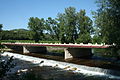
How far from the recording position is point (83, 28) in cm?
5828

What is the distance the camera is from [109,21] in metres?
17.4

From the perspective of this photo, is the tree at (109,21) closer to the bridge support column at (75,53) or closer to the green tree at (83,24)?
the bridge support column at (75,53)

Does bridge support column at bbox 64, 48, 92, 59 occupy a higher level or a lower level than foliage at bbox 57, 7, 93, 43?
lower

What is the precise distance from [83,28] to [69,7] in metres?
10.9

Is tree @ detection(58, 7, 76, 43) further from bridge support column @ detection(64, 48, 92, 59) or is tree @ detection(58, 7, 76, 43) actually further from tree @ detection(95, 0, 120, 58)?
tree @ detection(95, 0, 120, 58)

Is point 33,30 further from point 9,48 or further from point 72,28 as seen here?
point 72,28

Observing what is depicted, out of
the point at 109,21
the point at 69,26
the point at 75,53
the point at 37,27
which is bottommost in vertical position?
the point at 75,53

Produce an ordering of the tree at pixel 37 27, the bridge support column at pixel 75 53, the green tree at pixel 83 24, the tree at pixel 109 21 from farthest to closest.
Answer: the tree at pixel 37 27, the green tree at pixel 83 24, the bridge support column at pixel 75 53, the tree at pixel 109 21

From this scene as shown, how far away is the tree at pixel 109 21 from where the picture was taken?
16.3m

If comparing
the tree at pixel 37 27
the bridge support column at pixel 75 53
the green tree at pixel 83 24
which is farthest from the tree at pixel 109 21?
the tree at pixel 37 27

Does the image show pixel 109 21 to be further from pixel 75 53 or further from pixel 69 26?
pixel 69 26

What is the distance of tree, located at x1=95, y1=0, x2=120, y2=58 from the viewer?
16.3 meters

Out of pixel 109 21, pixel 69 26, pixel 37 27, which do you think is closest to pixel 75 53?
pixel 69 26

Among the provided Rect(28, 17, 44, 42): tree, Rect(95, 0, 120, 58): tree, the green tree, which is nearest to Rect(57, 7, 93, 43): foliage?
the green tree
